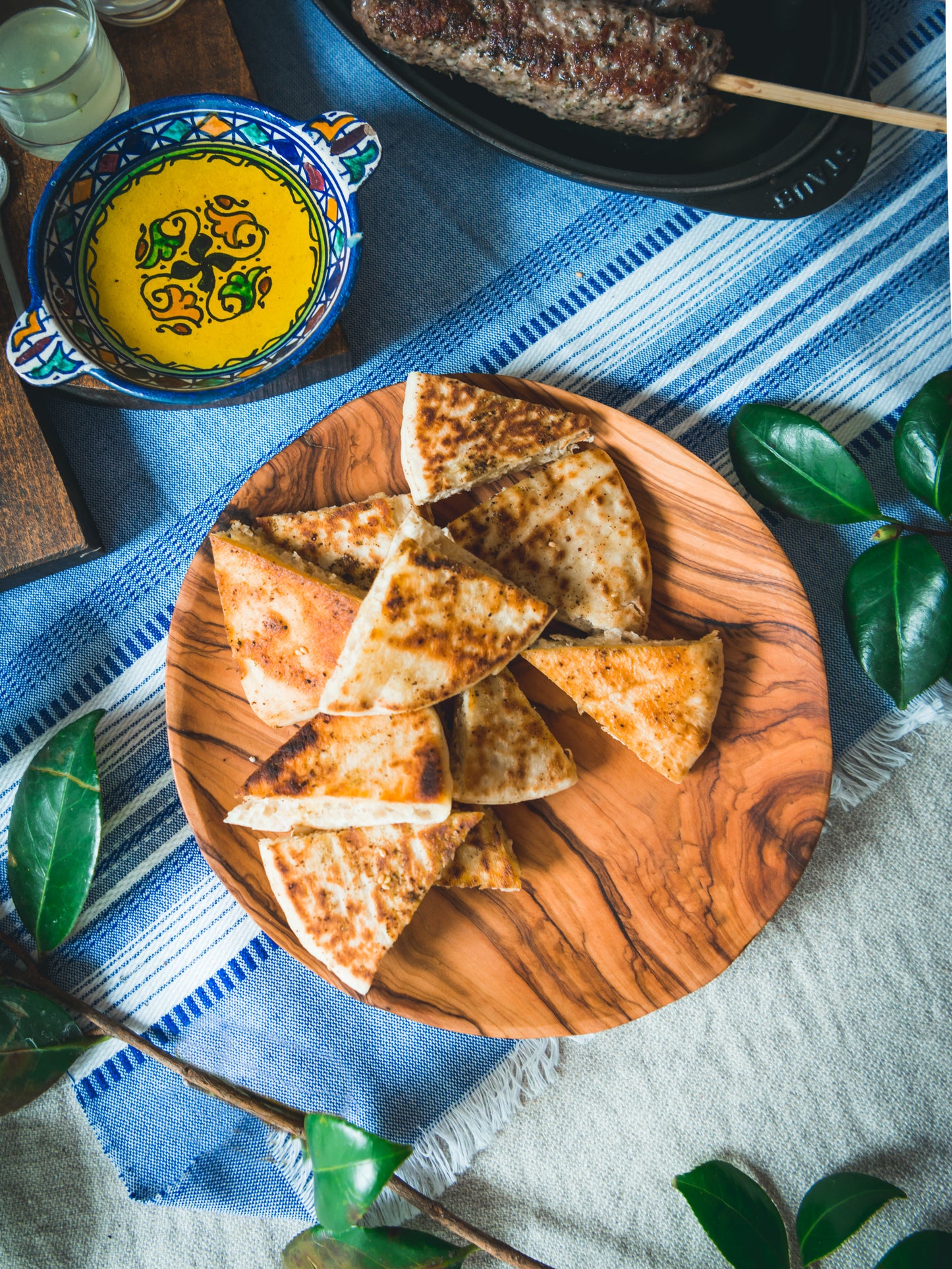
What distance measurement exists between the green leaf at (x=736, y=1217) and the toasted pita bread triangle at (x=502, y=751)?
2.84 ft

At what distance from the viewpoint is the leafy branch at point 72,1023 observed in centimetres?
182

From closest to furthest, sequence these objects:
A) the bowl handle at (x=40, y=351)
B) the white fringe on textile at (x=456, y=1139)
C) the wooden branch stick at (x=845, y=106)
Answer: the bowl handle at (x=40, y=351)
the wooden branch stick at (x=845, y=106)
the white fringe on textile at (x=456, y=1139)

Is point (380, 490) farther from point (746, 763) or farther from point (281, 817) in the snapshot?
point (746, 763)

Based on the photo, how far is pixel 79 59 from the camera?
5.75 feet

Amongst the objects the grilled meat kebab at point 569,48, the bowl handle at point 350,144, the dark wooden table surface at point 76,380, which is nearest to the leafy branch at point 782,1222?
the dark wooden table surface at point 76,380

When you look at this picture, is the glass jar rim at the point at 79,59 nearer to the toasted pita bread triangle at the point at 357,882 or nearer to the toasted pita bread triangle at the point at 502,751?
the toasted pita bread triangle at the point at 502,751

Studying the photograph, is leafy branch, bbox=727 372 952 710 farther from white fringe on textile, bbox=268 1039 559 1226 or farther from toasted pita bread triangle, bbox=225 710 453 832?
white fringe on textile, bbox=268 1039 559 1226

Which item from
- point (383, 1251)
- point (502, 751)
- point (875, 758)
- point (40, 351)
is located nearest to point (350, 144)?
point (40, 351)

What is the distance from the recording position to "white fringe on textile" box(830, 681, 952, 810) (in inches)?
78.7

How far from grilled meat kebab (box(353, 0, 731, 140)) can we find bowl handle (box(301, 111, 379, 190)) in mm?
280

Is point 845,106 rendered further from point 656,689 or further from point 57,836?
point 57,836

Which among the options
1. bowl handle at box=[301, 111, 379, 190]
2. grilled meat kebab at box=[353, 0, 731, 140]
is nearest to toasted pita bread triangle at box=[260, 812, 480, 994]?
bowl handle at box=[301, 111, 379, 190]

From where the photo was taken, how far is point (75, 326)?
1.77m

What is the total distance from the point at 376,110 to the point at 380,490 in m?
0.99
